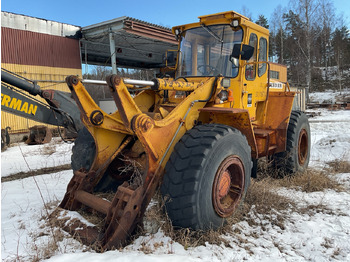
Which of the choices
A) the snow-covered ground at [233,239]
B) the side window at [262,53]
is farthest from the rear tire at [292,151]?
the side window at [262,53]

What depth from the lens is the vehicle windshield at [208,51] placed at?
4621 mm

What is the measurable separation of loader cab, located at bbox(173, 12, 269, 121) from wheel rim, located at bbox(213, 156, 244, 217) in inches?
39.9

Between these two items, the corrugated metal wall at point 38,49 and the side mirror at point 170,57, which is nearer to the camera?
the side mirror at point 170,57

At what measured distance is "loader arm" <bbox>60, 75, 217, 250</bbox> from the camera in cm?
313

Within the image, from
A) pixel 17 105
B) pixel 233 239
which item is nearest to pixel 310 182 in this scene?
pixel 233 239

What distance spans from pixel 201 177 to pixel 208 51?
96.6 inches

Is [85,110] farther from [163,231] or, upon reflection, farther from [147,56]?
[147,56]

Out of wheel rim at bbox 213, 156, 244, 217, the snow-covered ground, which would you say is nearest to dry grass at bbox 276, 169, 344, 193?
the snow-covered ground

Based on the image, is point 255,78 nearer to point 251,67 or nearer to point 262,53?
point 251,67

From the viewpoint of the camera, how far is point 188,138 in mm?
3424

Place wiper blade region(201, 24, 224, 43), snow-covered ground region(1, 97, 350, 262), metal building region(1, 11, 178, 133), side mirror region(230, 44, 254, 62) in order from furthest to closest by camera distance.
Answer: metal building region(1, 11, 178, 133)
wiper blade region(201, 24, 224, 43)
side mirror region(230, 44, 254, 62)
snow-covered ground region(1, 97, 350, 262)

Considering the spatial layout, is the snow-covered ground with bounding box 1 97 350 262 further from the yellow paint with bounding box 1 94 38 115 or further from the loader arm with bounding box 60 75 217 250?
the yellow paint with bounding box 1 94 38 115

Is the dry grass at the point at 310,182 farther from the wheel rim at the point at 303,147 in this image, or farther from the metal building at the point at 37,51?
the metal building at the point at 37,51

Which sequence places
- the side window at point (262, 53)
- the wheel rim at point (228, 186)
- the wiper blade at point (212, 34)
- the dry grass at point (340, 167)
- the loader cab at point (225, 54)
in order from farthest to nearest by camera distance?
the dry grass at point (340, 167) → the side window at point (262, 53) → the wiper blade at point (212, 34) → the loader cab at point (225, 54) → the wheel rim at point (228, 186)
